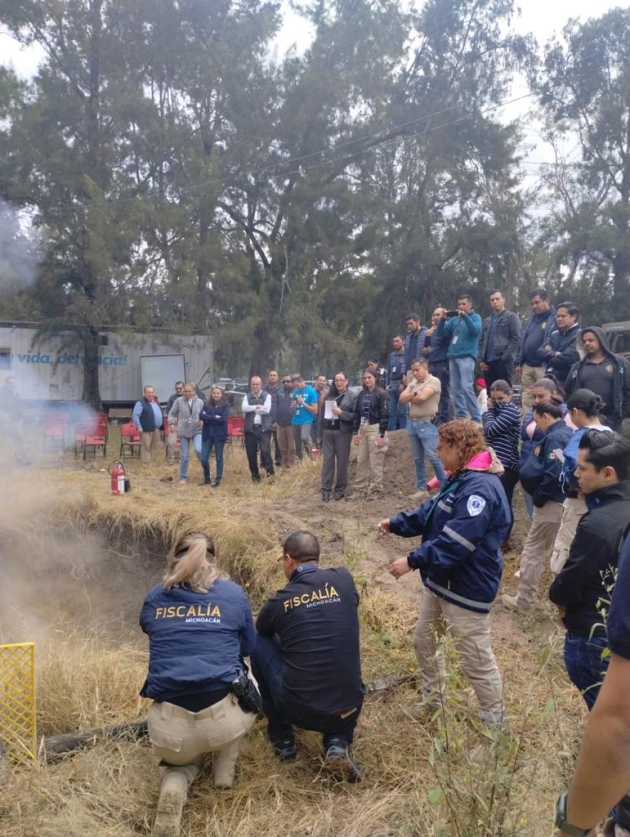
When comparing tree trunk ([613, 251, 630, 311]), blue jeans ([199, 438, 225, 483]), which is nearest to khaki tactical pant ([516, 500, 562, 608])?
blue jeans ([199, 438, 225, 483])

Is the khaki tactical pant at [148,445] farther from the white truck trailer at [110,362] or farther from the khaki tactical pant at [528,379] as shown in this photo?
the khaki tactical pant at [528,379]

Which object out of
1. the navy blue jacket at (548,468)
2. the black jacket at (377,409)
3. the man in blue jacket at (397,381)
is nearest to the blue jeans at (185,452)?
the man in blue jacket at (397,381)

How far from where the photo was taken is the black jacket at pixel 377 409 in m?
8.76

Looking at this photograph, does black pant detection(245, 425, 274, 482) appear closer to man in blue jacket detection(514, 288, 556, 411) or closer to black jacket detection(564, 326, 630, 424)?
man in blue jacket detection(514, 288, 556, 411)

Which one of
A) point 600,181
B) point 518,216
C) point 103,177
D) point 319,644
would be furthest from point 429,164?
point 319,644

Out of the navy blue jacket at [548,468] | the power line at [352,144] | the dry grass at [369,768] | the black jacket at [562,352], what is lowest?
the dry grass at [369,768]

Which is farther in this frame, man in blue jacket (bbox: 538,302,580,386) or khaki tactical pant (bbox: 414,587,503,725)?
man in blue jacket (bbox: 538,302,580,386)

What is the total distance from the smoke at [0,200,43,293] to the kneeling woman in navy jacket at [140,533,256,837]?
1692cm

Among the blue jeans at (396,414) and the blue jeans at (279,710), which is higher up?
the blue jeans at (396,414)

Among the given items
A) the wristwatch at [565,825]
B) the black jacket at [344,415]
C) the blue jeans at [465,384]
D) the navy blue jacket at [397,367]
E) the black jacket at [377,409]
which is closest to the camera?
the wristwatch at [565,825]

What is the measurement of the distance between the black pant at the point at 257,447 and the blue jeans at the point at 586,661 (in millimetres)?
8093

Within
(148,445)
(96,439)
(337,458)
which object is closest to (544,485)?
(337,458)

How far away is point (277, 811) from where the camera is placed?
11.0ft

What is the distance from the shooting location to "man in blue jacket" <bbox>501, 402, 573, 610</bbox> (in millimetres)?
5164
